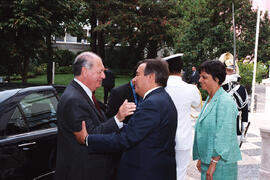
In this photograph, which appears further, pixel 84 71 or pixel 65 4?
pixel 65 4

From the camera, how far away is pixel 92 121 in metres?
2.44

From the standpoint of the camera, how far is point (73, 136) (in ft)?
7.91

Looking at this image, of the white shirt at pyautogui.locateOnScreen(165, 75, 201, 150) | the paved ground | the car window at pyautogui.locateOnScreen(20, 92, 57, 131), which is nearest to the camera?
the white shirt at pyautogui.locateOnScreen(165, 75, 201, 150)

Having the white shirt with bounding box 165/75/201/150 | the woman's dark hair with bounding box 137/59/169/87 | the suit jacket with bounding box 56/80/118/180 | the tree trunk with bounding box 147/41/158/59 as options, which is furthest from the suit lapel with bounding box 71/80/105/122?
the tree trunk with bounding box 147/41/158/59

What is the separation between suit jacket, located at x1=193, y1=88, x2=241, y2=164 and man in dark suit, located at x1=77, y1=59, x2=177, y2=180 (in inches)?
22.6

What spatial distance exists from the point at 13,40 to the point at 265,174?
8416 mm

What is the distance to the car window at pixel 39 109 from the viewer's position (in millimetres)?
3424

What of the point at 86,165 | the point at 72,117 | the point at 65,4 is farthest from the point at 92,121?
the point at 65,4

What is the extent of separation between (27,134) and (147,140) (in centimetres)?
168

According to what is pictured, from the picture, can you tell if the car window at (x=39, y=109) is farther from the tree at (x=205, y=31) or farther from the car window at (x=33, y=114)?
the tree at (x=205, y=31)

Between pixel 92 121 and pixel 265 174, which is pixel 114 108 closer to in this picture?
pixel 92 121

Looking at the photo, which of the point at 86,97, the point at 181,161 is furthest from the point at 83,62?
the point at 181,161

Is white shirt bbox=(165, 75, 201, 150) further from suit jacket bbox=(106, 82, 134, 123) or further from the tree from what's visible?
the tree

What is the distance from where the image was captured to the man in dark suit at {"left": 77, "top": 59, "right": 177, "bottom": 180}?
2150mm
